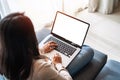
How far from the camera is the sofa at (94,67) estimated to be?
52.5 inches

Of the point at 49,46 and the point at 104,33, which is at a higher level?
the point at 49,46

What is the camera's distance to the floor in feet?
7.22

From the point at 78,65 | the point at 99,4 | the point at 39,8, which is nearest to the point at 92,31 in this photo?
the point at 99,4

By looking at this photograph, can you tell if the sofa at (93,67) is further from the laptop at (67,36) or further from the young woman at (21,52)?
the young woman at (21,52)

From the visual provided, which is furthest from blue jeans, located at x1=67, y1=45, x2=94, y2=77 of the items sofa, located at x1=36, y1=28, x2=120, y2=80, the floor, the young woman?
the floor

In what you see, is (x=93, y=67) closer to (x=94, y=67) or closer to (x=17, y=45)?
(x=94, y=67)

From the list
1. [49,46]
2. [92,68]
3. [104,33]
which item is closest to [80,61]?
[92,68]

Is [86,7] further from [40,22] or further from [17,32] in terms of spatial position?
[17,32]

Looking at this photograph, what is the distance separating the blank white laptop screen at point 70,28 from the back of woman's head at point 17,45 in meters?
0.56

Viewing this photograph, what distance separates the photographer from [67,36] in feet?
4.92

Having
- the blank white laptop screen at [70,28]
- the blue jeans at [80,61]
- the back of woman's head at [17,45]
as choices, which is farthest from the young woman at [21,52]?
the blank white laptop screen at [70,28]

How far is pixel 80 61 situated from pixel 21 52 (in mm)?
570

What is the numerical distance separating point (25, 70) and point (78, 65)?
0.51 metres

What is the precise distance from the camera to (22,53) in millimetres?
850
